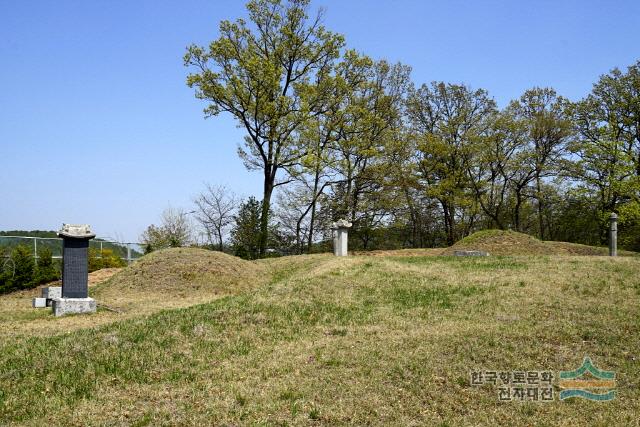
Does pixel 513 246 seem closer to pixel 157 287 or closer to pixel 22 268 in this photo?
pixel 157 287

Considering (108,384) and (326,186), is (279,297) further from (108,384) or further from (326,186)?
(326,186)

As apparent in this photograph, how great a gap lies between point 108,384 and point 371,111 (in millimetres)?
28550

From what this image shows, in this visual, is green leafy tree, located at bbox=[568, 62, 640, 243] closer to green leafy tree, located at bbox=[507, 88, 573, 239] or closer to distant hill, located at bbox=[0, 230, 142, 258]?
green leafy tree, located at bbox=[507, 88, 573, 239]

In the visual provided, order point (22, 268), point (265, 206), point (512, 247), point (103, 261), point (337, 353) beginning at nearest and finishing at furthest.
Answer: point (337, 353)
point (22, 268)
point (512, 247)
point (103, 261)
point (265, 206)

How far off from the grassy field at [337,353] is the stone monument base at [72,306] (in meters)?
0.26

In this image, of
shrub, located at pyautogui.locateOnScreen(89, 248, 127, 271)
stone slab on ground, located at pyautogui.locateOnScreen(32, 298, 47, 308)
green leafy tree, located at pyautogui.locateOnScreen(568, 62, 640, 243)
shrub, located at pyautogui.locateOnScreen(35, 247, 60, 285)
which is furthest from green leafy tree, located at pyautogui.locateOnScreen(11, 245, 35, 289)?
green leafy tree, located at pyautogui.locateOnScreen(568, 62, 640, 243)

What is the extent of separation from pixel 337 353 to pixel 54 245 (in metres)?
21.8

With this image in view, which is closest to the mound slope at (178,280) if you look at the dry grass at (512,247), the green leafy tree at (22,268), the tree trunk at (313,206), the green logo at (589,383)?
the green leafy tree at (22,268)

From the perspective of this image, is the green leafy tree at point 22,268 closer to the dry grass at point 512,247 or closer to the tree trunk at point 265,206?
the tree trunk at point 265,206

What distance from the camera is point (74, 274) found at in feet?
43.6

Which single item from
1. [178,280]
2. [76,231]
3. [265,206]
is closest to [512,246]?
[265,206]

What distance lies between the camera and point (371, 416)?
605 cm

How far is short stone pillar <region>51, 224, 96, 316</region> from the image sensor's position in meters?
13.0

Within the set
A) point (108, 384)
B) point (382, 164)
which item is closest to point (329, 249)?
point (382, 164)
